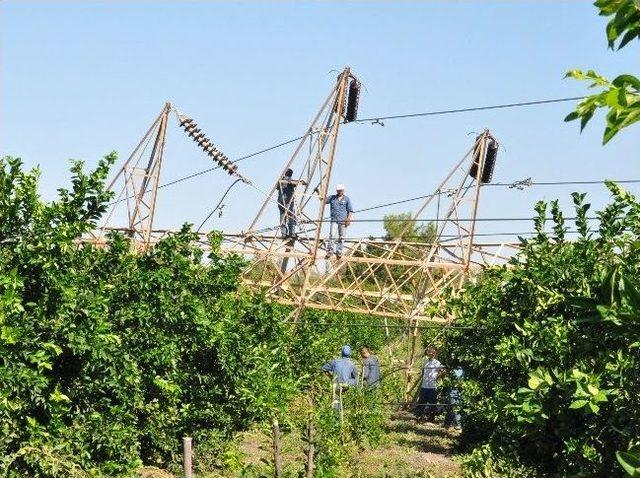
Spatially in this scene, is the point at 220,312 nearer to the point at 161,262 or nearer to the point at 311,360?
the point at 161,262

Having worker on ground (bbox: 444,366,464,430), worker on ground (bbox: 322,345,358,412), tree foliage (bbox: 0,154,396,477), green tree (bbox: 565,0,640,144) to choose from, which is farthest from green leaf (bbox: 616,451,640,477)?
worker on ground (bbox: 322,345,358,412)

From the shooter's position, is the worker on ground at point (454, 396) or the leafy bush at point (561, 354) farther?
the worker on ground at point (454, 396)

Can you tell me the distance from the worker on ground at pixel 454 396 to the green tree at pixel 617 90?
16285 millimetres

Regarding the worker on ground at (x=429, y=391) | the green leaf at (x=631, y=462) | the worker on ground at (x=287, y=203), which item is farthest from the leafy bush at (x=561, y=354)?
the worker on ground at (x=287, y=203)

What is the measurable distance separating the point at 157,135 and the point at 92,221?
15.7 m

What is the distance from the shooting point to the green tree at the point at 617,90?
2619mm

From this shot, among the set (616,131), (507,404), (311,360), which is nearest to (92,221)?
(507,404)

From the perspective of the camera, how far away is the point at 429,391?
85.4ft

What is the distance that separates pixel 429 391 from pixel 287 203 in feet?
17.5

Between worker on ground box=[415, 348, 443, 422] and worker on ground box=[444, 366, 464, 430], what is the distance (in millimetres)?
500

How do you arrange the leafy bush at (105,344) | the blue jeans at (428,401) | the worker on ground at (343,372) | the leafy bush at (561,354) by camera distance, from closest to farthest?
1. the leafy bush at (561,354)
2. the leafy bush at (105,344)
3. the worker on ground at (343,372)
4. the blue jeans at (428,401)

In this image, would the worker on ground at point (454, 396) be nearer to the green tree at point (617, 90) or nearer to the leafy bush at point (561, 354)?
the leafy bush at point (561, 354)

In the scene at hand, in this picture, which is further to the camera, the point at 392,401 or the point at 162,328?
the point at 392,401

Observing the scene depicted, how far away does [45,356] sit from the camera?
1018 centimetres
